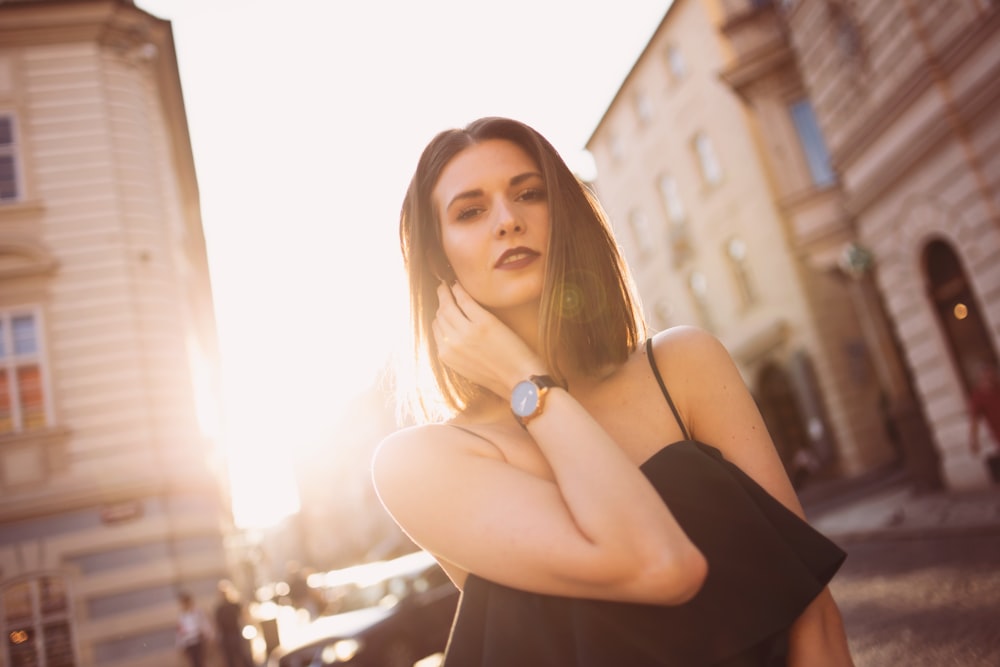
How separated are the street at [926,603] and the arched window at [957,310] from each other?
3994 millimetres

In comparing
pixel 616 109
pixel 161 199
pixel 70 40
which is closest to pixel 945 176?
pixel 161 199

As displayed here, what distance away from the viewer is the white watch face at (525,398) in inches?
65.4

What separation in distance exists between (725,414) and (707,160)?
83.3 ft

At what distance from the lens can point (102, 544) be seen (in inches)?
540

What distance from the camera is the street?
18.2 ft

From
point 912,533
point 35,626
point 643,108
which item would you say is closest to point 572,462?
point 912,533

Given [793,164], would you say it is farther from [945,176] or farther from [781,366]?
[945,176]

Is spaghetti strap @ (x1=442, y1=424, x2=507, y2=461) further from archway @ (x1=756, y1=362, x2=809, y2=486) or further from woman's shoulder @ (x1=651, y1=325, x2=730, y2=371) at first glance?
archway @ (x1=756, y1=362, x2=809, y2=486)

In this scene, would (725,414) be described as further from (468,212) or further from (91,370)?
(91,370)

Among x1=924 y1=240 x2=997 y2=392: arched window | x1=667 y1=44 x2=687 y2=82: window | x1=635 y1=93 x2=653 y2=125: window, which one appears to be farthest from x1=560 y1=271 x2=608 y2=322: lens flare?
x1=635 y1=93 x2=653 y2=125: window

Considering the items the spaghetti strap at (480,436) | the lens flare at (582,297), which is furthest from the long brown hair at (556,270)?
the spaghetti strap at (480,436)

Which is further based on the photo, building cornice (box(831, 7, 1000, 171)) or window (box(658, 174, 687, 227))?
window (box(658, 174, 687, 227))

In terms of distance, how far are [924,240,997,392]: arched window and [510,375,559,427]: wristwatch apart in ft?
43.0

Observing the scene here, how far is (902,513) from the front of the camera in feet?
40.9
